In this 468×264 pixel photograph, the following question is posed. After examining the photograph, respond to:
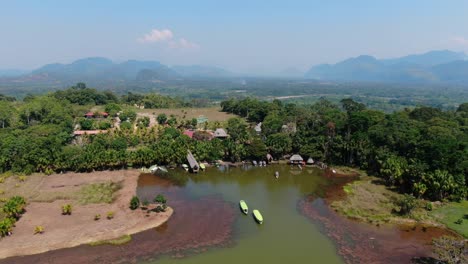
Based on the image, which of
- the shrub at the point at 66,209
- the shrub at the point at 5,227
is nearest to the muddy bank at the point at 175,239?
the shrub at the point at 5,227

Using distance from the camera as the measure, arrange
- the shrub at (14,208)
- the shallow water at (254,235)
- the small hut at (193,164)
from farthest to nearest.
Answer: the small hut at (193,164) → the shrub at (14,208) → the shallow water at (254,235)

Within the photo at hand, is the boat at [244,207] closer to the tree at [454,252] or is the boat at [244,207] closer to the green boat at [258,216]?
the green boat at [258,216]

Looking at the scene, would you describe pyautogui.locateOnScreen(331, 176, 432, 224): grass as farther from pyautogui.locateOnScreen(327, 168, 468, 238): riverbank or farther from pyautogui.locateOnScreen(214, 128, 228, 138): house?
pyautogui.locateOnScreen(214, 128, 228, 138): house

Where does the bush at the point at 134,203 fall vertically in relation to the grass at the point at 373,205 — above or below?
above

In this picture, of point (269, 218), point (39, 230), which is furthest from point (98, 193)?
point (269, 218)

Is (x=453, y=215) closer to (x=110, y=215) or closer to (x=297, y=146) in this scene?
(x=297, y=146)

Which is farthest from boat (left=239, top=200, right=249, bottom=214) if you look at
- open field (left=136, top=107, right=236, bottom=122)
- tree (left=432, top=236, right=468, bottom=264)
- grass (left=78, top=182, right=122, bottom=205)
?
open field (left=136, top=107, right=236, bottom=122)

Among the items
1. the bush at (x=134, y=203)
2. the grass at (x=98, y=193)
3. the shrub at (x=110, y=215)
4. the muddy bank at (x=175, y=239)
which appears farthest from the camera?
the grass at (x=98, y=193)
